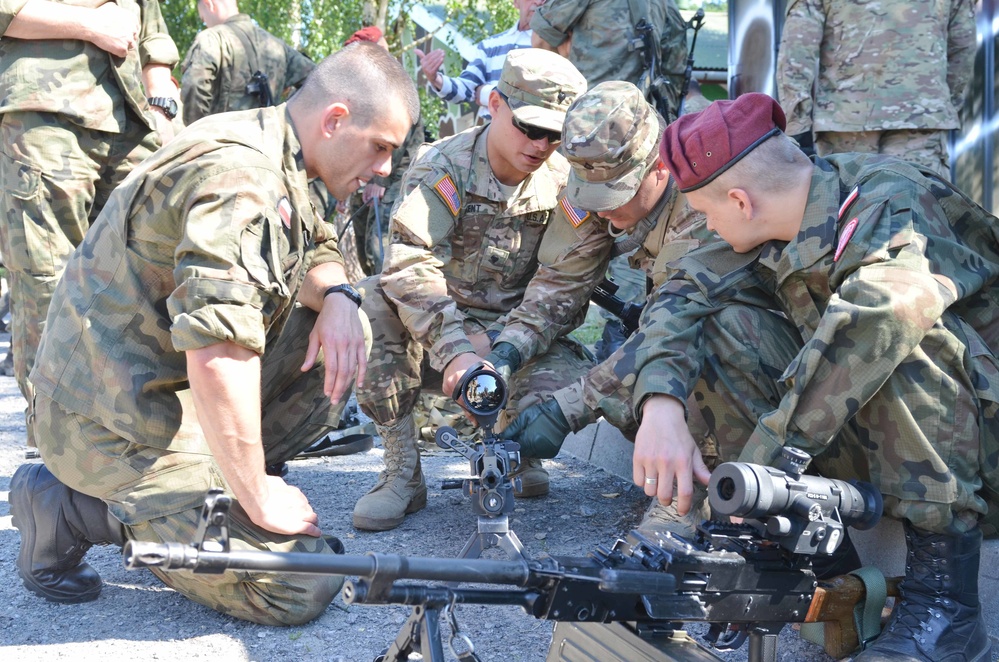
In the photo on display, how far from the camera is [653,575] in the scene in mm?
2059

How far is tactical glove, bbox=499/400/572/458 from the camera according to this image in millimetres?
3369

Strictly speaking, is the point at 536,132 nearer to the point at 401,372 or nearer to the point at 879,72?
the point at 401,372

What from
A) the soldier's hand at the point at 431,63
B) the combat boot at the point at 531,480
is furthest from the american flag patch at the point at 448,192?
the soldier's hand at the point at 431,63

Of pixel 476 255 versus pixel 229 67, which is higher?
pixel 229 67

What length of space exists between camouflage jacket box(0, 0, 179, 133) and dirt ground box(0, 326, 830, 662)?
65.6 inches

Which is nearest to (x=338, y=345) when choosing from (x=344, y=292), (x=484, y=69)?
(x=344, y=292)

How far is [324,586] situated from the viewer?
116 inches

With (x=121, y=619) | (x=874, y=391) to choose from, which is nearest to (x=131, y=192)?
(x=121, y=619)

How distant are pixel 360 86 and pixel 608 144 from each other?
35.7 inches

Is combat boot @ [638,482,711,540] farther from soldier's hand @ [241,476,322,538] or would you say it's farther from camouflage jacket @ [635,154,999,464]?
soldier's hand @ [241,476,322,538]

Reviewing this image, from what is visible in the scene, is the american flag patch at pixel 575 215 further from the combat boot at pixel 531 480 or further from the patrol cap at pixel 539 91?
the combat boot at pixel 531 480

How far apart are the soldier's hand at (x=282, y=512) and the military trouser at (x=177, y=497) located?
6cm

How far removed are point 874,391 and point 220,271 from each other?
1663mm

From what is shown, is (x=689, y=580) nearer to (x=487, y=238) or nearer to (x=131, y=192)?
(x=131, y=192)
